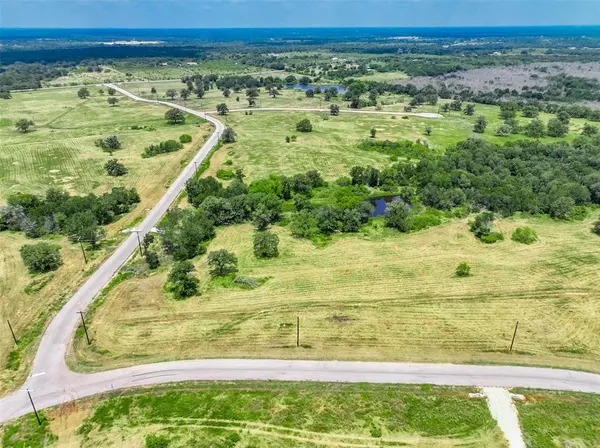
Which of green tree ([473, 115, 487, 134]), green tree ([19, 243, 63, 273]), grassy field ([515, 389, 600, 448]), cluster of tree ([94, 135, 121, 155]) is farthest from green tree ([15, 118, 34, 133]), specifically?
grassy field ([515, 389, 600, 448])

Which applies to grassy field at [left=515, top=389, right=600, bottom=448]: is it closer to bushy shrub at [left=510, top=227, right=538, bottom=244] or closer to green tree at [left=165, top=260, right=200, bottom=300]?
bushy shrub at [left=510, top=227, right=538, bottom=244]

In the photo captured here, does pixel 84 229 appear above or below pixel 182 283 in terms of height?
above

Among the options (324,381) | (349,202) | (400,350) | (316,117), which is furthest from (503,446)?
(316,117)

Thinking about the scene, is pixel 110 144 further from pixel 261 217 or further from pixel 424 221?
pixel 424 221

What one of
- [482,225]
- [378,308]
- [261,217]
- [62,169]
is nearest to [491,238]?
[482,225]

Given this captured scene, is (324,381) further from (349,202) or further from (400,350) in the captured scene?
(349,202)

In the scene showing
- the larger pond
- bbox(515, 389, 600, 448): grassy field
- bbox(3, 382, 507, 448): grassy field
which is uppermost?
bbox(3, 382, 507, 448): grassy field
